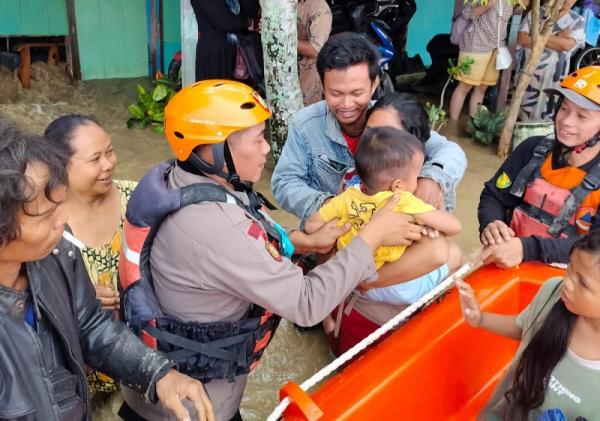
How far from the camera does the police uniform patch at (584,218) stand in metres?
2.40

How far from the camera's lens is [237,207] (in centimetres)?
172

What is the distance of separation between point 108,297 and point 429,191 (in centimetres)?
150

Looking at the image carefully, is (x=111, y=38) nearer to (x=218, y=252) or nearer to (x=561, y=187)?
(x=561, y=187)

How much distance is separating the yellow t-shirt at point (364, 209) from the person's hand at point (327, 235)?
3 centimetres

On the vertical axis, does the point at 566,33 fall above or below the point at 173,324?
above

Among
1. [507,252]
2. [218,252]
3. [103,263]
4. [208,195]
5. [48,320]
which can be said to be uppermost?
[208,195]

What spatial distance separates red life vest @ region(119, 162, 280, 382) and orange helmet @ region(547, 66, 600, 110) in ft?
4.95

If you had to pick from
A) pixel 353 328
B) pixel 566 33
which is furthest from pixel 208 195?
pixel 566 33

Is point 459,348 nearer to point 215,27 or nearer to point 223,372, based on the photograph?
point 223,372

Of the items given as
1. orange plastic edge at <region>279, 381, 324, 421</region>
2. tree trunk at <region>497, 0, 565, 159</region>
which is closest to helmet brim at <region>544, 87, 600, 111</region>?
orange plastic edge at <region>279, 381, 324, 421</region>

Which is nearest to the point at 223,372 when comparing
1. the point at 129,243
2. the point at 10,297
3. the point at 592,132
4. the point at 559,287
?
the point at 129,243

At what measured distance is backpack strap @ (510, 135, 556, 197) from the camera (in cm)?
261

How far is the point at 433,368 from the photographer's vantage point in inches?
87.4

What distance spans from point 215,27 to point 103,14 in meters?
2.82
